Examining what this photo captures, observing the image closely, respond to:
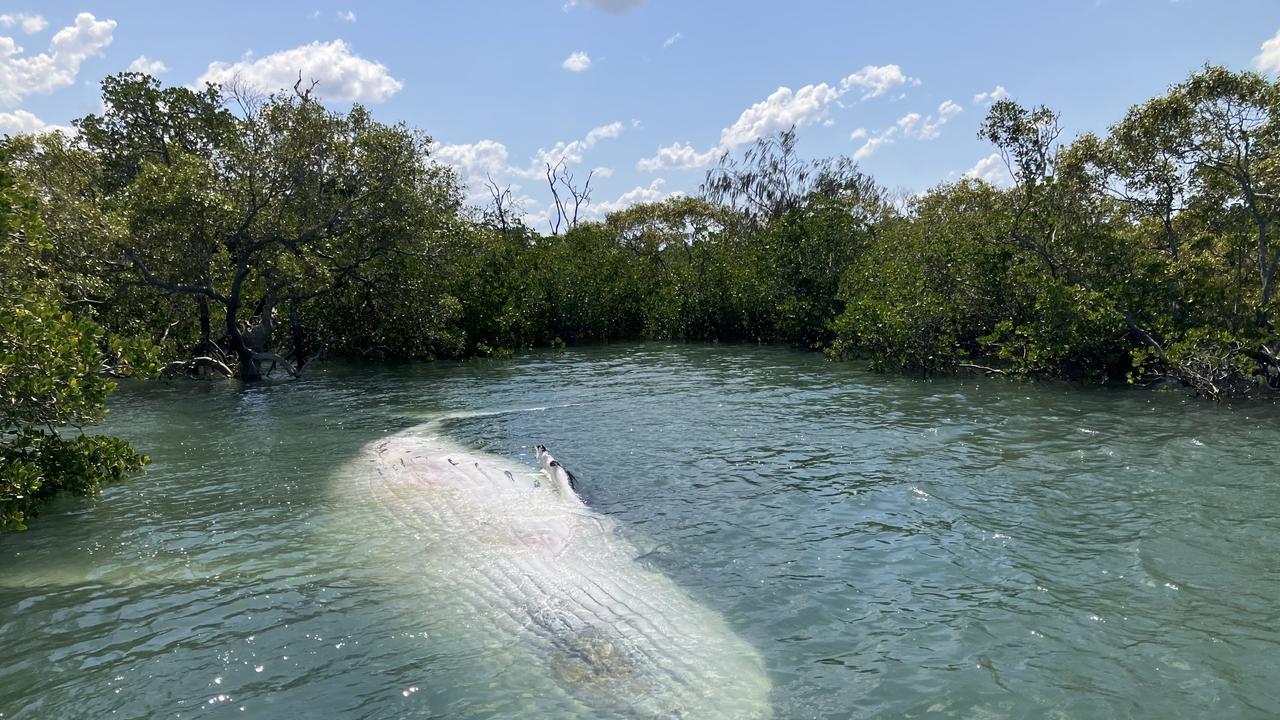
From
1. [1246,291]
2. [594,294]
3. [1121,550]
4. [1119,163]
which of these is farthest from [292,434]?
[594,294]

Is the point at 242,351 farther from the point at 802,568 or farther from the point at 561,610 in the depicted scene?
the point at 802,568

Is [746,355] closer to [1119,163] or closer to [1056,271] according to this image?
[1056,271]

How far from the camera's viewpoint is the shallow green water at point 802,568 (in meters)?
4.78

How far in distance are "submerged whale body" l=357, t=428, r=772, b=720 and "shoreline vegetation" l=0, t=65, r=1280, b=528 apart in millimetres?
3952

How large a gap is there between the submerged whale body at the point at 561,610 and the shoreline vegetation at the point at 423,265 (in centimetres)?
395

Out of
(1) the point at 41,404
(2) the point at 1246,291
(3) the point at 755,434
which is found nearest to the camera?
(1) the point at 41,404

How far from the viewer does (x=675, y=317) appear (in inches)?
1359

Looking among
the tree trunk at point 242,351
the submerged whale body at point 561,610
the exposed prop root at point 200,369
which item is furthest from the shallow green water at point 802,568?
the exposed prop root at point 200,369

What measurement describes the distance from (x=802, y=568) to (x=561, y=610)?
2.25 m

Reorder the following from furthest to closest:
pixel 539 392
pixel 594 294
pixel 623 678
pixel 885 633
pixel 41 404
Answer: pixel 594 294 < pixel 539 392 < pixel 41 404 < pixel 885 633 < pixel 623 678

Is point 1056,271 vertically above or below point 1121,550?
above

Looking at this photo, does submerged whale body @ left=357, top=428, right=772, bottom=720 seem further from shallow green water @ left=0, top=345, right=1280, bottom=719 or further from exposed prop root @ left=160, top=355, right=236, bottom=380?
exposed prop root @ left=160, top=355, right=236, bottom=380

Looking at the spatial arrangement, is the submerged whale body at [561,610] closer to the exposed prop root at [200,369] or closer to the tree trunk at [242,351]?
the tree trunk at [242,351]

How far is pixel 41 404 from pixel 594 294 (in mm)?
27420
